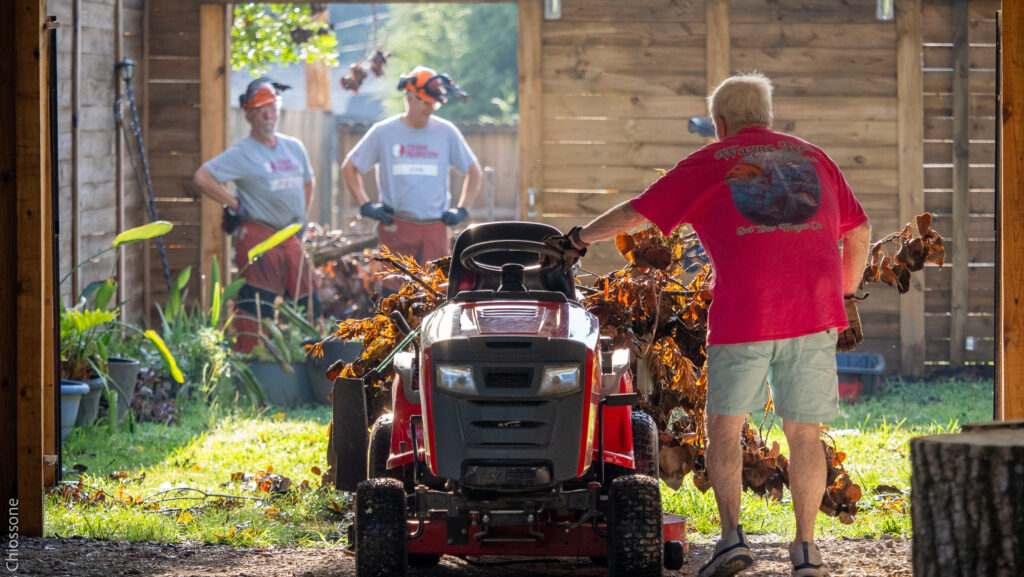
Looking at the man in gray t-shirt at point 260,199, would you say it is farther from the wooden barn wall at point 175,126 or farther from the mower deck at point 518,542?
the mower deck at point 518,542

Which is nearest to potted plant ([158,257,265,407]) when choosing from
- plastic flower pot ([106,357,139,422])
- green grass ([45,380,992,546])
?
green grass ([45,380,992,546])

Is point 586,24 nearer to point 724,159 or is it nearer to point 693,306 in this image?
point 693,306

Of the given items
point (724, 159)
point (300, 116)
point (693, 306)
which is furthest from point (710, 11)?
point (300, 116)

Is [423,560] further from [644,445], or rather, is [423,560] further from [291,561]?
[644,445]

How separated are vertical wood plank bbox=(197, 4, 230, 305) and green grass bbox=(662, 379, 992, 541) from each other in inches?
177

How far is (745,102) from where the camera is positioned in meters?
4.20

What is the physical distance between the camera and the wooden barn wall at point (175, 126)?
10086mm

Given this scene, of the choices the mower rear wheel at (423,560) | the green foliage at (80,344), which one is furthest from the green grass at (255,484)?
the mower rear wheel at (423,560)

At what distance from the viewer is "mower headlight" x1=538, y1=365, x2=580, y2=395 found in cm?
378

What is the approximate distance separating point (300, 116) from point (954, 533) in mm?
17771

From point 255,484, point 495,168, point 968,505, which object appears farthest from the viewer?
point 495,168

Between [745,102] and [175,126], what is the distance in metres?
6.80

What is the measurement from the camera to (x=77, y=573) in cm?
434

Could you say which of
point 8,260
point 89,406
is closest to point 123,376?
point 89,406
